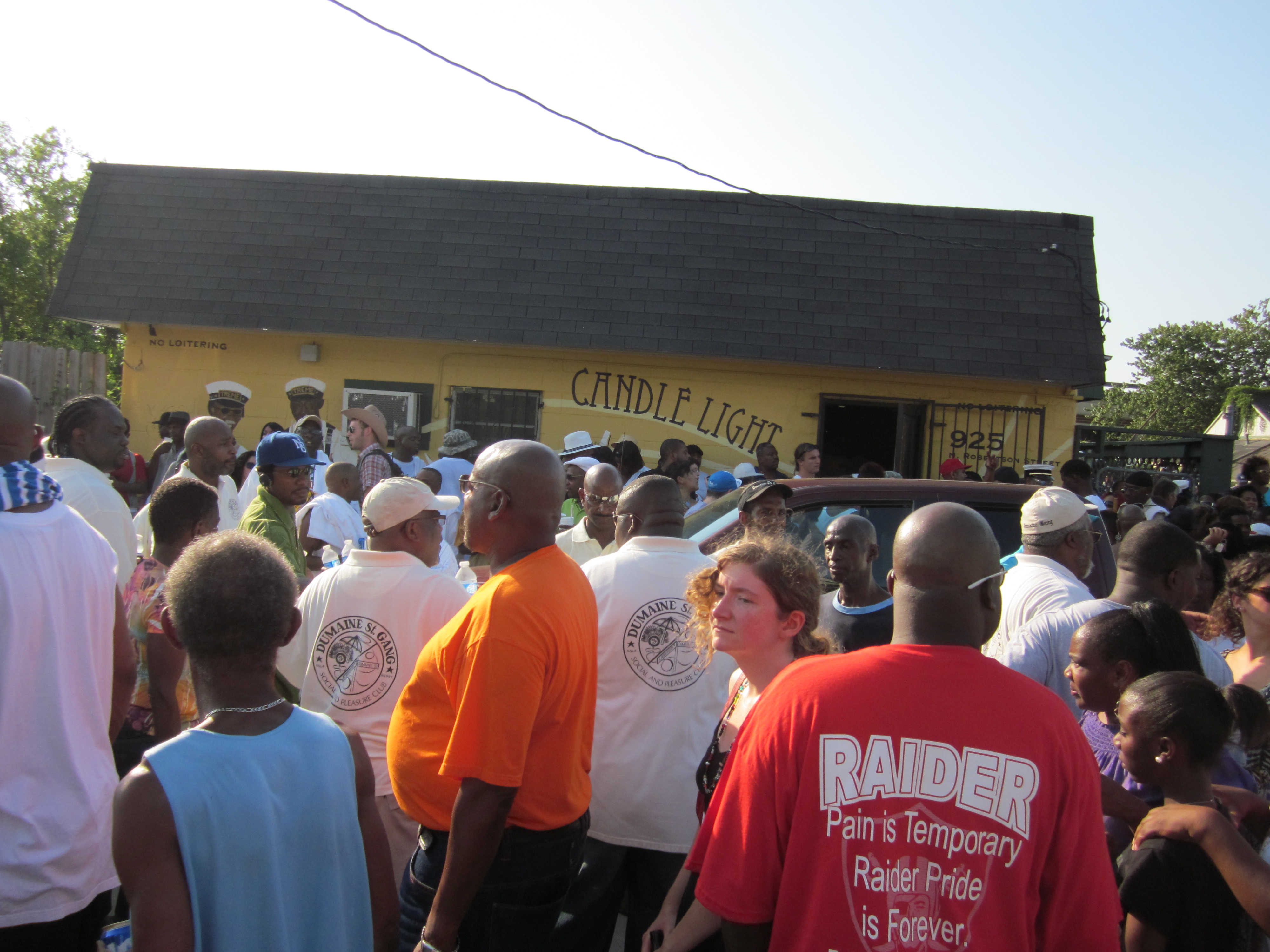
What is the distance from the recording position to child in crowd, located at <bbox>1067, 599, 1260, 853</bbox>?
114 inches

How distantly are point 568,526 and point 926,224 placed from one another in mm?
7770

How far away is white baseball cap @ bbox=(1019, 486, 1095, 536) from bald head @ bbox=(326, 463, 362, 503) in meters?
3.86

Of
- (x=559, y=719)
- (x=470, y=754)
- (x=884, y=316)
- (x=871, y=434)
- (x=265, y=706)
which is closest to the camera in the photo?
(x=265, y=706)

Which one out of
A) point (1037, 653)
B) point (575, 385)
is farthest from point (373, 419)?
point (1037, 653)

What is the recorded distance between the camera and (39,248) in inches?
1026

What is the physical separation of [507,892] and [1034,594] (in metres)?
2.50

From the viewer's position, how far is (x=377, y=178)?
1264 centimetres

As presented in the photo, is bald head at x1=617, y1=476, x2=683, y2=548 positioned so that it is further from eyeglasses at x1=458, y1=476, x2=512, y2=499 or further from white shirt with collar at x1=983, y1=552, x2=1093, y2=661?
white shirt with collar at x1=983, y1=552, x2=1093, y2=661

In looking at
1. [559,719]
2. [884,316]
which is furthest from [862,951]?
[884,316]

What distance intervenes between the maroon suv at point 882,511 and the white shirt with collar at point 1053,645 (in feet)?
4.73

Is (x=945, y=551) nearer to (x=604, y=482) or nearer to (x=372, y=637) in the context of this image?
(x=372, y=637)

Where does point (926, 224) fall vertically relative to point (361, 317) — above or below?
above

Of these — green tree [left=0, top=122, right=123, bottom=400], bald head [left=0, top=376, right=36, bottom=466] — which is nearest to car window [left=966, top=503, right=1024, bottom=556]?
bald head [left=0, top=376, right=36, bottom=466]

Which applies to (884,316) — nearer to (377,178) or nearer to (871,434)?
(871,434)
